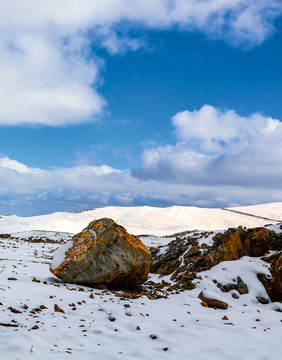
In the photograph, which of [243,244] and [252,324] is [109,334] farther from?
[243,244]

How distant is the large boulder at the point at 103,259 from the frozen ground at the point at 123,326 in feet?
1.58

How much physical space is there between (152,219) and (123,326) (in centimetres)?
3349

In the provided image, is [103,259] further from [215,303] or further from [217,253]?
[217,253]

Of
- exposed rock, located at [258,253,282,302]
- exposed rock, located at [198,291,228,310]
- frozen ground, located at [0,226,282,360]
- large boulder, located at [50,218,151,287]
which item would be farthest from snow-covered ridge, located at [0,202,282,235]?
frozen ground, located at [0,226,282,360]

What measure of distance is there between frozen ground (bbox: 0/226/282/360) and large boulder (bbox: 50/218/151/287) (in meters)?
0.48

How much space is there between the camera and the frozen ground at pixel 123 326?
Result: 4.12 metres

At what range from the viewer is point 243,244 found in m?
12.4

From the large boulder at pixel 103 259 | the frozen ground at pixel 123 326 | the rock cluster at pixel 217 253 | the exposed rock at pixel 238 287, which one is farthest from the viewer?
the rock cluster at pixel 217 253

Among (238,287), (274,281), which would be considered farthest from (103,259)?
(274,281)

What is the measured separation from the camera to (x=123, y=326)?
18.2ft

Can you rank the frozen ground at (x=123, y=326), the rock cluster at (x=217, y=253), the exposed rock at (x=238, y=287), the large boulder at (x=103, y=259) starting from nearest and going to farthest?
the frozen ground at (x=123, y=326)
the large boulder at (x=103, y=259)
the exposed rock at (x=238, y=287)
the rock cluster at (x=217, y=253)

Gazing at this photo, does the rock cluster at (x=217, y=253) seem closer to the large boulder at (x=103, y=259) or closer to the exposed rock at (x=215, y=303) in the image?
the exposed rock at (x=215, y=303)

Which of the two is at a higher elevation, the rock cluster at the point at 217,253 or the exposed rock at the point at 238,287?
the rock cluster at the point at 217,253

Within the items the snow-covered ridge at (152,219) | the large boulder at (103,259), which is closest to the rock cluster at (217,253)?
the large boulder at (103,259)
